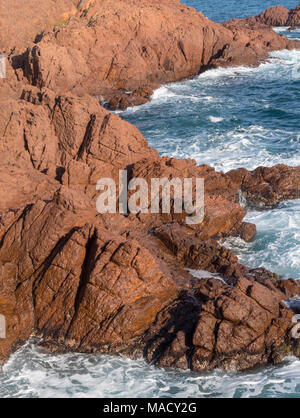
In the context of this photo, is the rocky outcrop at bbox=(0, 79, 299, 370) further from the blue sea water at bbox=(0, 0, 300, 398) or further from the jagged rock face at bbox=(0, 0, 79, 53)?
the jagged rock face at bbox=(0, 0, 79, 53)

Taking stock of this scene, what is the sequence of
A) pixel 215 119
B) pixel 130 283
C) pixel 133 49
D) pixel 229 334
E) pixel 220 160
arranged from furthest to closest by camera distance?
pixel 133 49 → pixel 215 119 → pixel 220 160 → pixel 130 283 → pixel 229 334

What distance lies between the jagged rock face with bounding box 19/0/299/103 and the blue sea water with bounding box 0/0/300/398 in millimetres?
1279

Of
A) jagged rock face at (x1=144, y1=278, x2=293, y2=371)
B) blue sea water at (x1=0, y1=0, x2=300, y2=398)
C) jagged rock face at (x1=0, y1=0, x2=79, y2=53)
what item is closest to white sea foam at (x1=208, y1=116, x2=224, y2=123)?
blue sea water at (x1=0, y1=0, x2=300, y2=398)

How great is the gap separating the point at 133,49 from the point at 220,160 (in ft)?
48.4

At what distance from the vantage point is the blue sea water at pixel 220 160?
9891 mm

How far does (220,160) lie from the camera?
2112 cm

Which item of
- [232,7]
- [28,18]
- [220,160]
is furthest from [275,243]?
[232,7]

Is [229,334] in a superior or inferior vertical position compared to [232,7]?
inferior

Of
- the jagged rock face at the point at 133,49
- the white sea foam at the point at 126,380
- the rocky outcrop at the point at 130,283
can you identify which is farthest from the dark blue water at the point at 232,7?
the white sea foam at the point at 126,380

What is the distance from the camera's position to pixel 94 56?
3144 centimetres

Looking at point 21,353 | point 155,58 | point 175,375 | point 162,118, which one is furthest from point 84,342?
point 155,58

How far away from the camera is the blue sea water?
9.89 m

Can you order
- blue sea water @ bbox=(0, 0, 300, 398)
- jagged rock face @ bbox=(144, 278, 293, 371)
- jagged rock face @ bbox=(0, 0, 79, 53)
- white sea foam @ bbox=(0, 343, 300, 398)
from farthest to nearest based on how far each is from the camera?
1. jagged rock face @ bbox=(0, 0, 79, 53)
2. jagged rock face @ bbox=(144, 278, 293, 371)
3. blue sea water @ bbox=(0, 0, 300, 398)
4. white sea foam @ bbox=(0, 343, 300, 398)

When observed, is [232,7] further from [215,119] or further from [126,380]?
[126,380]
